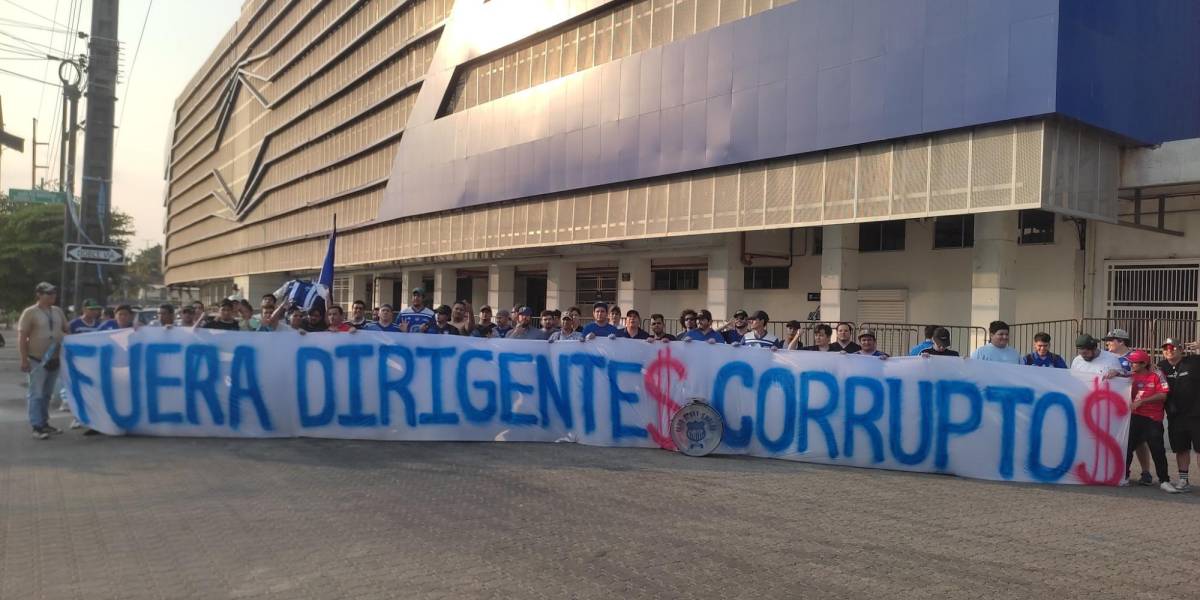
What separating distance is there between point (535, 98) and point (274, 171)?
36.5 m

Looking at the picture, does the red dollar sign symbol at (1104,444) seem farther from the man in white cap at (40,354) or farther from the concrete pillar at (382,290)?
the concrete pillar at (382,290)

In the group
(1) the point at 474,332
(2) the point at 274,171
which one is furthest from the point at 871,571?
(2) the point at 274,171

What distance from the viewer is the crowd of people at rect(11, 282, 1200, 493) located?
7844 mm

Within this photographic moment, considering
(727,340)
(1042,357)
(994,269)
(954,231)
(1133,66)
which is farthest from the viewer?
(954,231)

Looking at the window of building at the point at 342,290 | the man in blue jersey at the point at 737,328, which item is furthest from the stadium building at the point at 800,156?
the window of building at the point at 342,290

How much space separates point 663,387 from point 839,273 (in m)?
10.5

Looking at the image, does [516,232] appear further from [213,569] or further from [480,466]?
[213,569]

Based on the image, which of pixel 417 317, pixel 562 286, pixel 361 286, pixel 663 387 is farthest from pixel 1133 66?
pixel 361 286

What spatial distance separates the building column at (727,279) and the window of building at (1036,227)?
7.15 meters

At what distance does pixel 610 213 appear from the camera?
24.0 metres

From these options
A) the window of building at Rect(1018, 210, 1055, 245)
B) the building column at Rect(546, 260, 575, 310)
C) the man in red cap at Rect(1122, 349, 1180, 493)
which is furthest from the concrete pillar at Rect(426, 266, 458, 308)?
the man in red cap at Rect(1122, 349, 1180, 493)

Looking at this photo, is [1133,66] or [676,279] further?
[676,279]

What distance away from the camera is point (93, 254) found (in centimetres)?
1619

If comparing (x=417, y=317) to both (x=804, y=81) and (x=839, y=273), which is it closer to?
(x=839, y=273)
